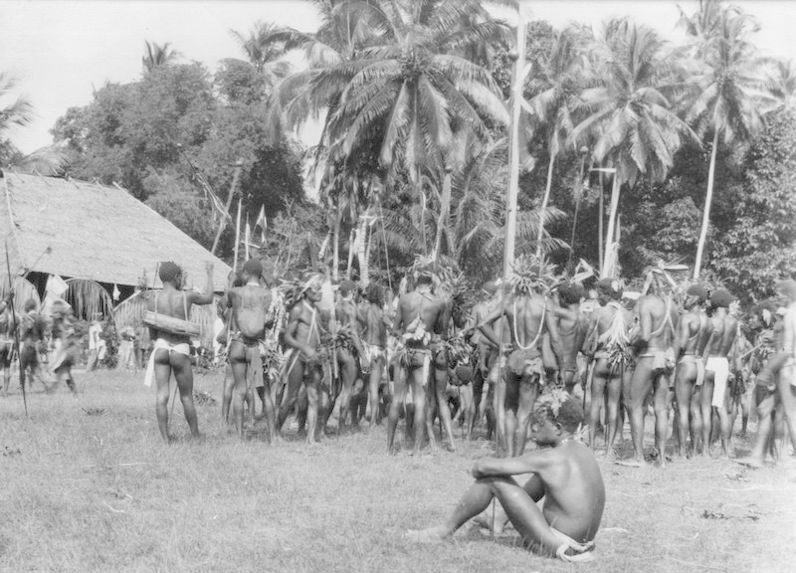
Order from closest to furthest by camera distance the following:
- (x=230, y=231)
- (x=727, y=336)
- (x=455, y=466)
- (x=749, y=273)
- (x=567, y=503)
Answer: (x=567, y=503) → (x=455, y=466) → (x=727, y=336) → (x=749, y=273) → (x=230, y=231)

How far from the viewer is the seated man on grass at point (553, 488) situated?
18.9 ft

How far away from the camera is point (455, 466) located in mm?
9234

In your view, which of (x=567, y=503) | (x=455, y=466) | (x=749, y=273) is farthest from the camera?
(x=749, y=273)

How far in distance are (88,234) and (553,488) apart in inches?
1015

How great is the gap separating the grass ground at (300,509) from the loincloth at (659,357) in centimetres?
105

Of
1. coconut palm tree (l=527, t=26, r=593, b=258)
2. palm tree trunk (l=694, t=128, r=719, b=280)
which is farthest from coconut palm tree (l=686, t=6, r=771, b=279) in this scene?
coconut palm tree (l=527, t=26, r=593, b=258)

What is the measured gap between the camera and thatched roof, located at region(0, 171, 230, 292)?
26.7 metres

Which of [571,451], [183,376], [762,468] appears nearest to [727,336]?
[762,468]

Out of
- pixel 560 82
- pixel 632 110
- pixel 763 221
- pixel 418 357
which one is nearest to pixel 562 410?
pixel 418 357

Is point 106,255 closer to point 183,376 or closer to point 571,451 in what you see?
point 183,376

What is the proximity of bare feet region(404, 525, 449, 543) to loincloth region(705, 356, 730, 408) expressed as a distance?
209 inches

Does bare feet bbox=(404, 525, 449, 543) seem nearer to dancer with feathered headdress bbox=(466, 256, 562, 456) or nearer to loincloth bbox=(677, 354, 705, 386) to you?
dancer with feathered headdress bbox=(466, 256, 562, 456)

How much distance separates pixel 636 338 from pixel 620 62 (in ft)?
106

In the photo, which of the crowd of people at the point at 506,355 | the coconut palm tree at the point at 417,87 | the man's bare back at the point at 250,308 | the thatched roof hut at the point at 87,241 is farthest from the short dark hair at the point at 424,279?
the coconut palm tree at the point at 417,87
